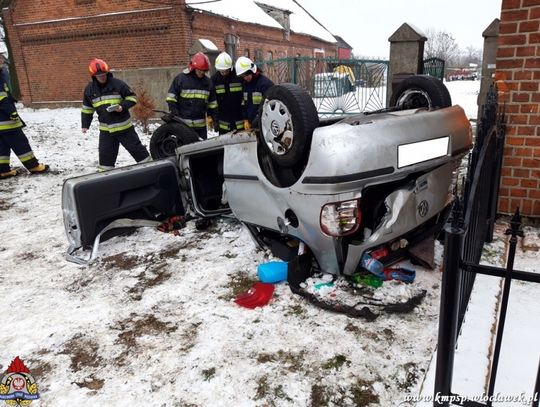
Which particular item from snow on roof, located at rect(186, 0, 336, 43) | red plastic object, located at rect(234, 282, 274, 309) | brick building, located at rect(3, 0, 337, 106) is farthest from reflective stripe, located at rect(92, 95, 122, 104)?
snow on roof, located at rect(186, 0, 336, 43)

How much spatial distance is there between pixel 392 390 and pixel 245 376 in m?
0.74

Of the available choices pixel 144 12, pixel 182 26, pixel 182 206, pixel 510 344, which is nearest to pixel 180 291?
pixel 182 206

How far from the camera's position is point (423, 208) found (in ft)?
9.30

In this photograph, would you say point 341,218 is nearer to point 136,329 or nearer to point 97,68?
point 136,329

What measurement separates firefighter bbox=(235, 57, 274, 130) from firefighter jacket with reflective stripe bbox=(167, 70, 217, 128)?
553 mm

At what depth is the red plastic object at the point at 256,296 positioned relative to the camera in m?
2.84

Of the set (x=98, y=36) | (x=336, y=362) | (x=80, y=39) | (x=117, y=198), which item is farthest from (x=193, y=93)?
(x=80, y=39)

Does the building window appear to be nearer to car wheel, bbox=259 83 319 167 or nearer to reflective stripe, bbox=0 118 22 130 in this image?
reflective stripe, bbox=0 118 22 130

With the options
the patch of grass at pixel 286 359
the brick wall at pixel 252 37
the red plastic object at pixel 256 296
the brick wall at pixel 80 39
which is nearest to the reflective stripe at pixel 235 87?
the red plastic object at pixel 256 296

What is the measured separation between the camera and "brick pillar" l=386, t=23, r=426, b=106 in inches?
372

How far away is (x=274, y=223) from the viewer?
3.10 m

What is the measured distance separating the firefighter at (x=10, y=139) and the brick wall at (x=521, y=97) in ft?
22.9

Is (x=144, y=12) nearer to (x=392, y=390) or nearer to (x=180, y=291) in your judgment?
(x=180, y=291)

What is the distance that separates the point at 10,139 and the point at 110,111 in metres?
2.30
